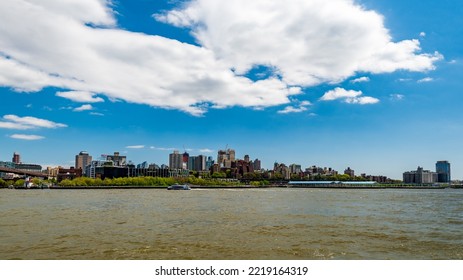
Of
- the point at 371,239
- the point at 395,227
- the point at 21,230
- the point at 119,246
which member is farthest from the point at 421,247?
the point at 21,230

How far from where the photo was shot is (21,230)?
1159 inches

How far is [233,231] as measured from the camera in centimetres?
2923

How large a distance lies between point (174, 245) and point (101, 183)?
184168 mm

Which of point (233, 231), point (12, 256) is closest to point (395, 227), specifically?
point (233, 231)

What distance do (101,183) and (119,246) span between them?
184 meters

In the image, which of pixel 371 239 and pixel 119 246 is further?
pixel 371 239

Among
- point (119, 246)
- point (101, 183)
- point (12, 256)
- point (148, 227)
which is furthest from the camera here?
point (101, 183)

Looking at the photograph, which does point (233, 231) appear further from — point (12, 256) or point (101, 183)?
point (101, 183)

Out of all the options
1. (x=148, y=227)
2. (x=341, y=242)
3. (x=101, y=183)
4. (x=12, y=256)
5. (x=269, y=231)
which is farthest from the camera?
(x=101, y=183)

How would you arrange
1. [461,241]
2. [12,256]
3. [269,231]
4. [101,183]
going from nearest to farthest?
1. [12,256]
2. [461,241]
3. [269,231]
4. [101,183]

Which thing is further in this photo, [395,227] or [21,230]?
[395,227]

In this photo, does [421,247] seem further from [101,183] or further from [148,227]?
[101,183]

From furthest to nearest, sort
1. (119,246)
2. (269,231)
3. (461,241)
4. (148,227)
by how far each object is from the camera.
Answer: (148,227), (269,231), (461,241), (119,246)

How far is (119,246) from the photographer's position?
2273 cm
